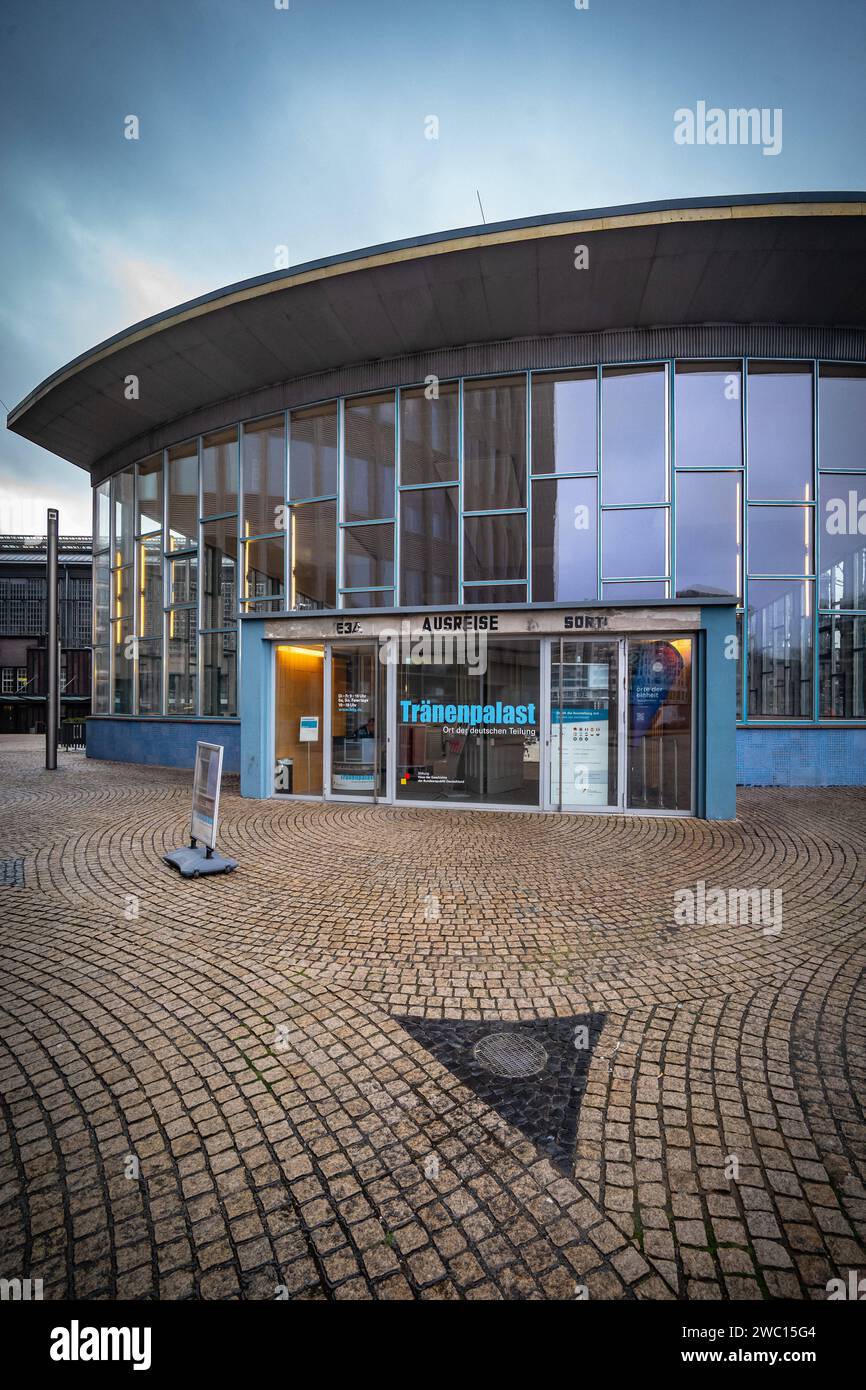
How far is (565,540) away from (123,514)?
14.4m

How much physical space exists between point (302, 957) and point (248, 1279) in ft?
7.76

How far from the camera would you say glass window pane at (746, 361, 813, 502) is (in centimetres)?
1296

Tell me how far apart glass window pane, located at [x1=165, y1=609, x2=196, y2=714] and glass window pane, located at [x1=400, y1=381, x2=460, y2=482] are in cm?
773

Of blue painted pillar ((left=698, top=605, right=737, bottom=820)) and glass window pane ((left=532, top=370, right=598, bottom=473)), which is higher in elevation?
glass window pane ((left=532, top=370, right=598, bottom=473))

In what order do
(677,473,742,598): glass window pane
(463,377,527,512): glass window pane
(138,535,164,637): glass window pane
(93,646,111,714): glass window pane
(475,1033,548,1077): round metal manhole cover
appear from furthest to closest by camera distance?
(93,646,111,714): glass window pane, (138,535,164,637): glass window pane, (463,377,527,512): glass window pane, (677,473,742,598): glass window pane, (475,1033,548,1077): round metal manhole cover

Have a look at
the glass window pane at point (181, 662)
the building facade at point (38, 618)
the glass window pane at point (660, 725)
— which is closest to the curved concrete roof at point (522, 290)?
the glass window pane at point (181, 662)

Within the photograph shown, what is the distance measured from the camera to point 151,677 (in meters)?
17.4

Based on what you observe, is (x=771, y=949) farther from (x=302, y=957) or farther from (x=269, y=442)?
(x=269, y=442)

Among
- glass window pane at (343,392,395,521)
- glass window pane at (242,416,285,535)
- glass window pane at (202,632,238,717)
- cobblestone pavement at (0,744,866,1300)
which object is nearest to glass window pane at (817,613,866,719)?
cobblestone pavement at (0,744,866,1300)

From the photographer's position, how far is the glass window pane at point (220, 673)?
1586cm

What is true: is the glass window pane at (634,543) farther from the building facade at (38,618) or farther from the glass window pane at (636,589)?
the building facade at (38,618)

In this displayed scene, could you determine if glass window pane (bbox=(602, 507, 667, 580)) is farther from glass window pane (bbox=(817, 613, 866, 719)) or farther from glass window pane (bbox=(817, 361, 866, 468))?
glass window pane (bbox=(817, 361, 866, 468))

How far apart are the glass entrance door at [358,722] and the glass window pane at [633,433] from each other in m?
6.84

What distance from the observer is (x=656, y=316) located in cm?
1273
